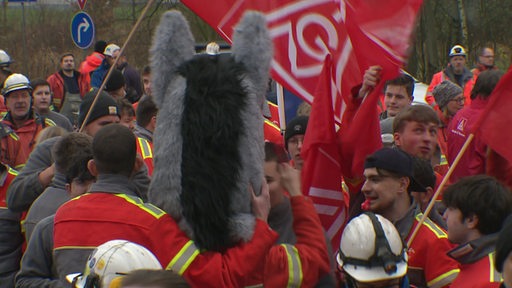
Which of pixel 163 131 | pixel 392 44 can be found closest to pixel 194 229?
pixel 163 131

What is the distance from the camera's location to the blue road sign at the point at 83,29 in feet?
52.4

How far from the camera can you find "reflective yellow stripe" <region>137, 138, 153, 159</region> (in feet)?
22.7

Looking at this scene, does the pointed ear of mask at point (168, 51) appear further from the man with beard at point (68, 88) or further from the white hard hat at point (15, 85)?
the man with beard at point (68, 88)

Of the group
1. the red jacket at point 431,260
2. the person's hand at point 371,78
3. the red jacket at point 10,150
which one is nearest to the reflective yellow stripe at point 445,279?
the red jacket at point 431,260

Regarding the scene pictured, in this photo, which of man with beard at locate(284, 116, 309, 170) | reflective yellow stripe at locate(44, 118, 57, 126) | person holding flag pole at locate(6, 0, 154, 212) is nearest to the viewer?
person holding flag pole at locate(6, 0, 154, 212)

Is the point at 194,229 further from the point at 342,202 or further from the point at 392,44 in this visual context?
the point at 392,44

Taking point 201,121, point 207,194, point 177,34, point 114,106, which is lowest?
point 114,106

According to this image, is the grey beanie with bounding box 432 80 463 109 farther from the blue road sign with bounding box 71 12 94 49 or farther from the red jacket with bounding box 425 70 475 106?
the blue road sign with bounding box 71 12 94 49

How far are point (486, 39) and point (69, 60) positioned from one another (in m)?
13.7

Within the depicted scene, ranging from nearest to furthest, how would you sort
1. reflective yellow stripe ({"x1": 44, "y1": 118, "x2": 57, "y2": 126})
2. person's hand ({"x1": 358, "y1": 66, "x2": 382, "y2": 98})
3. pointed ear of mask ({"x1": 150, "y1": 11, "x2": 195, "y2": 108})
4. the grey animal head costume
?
the grey animal head costume → pointed ear of mask ({"x1": 150, "y1": 11, "x2": 195, "y2": 108}) → person's hand ({"x1": 358, "y1": 66, "x2": 382, "y2": 98}) → reflective yellow stripe ({"x1": 44, "y1": 118, "x2": 57, "y2": 126})

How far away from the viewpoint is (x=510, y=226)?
354 cm

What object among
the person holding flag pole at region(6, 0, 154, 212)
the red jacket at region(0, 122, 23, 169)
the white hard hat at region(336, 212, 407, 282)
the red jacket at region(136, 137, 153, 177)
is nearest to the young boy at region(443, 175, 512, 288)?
the white hard hat at region(336, 212, 407, 282)

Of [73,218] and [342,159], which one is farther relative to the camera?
[342,159]

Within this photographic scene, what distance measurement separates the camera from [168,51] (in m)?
4.19
